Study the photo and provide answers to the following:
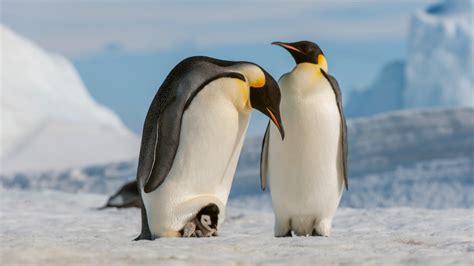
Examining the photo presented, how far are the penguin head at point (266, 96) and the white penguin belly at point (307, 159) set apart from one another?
1.00ft

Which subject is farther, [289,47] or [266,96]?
[289,47]

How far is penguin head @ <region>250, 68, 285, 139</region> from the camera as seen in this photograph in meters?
4.05

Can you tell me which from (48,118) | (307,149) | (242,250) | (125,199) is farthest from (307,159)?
(48,118)

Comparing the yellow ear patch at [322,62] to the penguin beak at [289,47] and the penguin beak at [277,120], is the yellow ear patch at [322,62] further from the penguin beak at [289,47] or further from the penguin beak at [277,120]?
the penguin beak at [277,120]

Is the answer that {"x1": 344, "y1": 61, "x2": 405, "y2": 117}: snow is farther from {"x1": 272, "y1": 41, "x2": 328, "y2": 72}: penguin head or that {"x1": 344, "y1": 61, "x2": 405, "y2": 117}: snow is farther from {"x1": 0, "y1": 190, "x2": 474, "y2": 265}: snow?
{"x1": 272, "y1": 41, "x2": 328, "y2": 72}: penguin head

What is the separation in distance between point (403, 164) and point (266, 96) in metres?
10.4

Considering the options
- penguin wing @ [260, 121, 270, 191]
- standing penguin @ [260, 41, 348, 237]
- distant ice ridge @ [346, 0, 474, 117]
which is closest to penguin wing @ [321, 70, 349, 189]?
standing penguin @ [260, 41, 348, 237]

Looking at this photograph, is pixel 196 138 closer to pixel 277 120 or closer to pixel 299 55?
pixel 277 120

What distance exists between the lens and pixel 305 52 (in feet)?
14.9

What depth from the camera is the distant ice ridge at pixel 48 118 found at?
86.0 feet

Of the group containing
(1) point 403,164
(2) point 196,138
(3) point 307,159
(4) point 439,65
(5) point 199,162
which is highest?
(2) point 196,138

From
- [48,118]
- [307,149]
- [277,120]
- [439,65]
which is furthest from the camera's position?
[48,118]

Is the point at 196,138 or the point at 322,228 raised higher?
the point at 196,138

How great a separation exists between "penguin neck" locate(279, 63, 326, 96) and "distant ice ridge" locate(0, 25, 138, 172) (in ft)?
65.4
